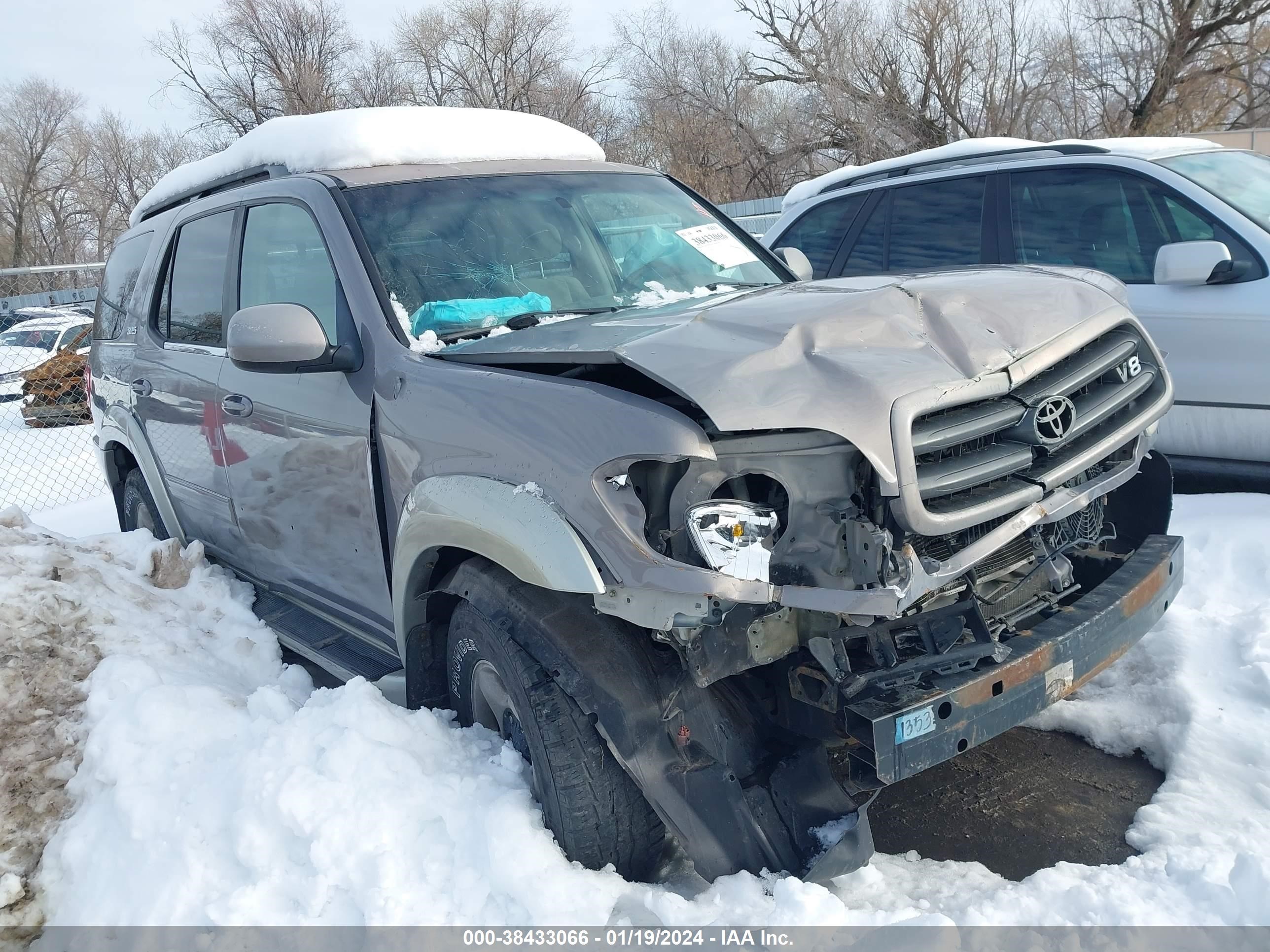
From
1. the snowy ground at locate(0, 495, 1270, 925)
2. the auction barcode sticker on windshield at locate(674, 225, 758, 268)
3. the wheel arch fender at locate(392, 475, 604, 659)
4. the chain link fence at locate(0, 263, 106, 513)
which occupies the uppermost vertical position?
the auction barcode sticker on windshield at locate(674, 225, 758, 268)

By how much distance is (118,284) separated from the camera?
5332mm

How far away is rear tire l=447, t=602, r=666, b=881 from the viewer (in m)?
2.43

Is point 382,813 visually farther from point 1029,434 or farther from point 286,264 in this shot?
point 286,264

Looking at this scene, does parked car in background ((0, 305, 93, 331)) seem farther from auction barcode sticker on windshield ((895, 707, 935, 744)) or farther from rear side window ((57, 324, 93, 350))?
auction barcode sticker on windshield ((895, 707, 935, 744))

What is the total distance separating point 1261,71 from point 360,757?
94.4 ft

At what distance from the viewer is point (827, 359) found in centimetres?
223

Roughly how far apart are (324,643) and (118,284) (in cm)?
281

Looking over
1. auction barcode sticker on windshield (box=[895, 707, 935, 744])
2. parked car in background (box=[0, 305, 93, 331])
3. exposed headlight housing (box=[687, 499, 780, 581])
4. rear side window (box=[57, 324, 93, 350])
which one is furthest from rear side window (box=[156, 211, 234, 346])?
parked car in background (box=[0, 305, 93, 331])

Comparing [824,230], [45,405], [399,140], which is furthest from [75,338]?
[399,140]

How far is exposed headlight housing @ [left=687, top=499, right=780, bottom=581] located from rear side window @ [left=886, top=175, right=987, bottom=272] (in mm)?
4071

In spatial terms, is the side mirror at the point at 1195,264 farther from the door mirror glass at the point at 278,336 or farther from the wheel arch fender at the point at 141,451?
the wheel arch fender at the point at 141,451

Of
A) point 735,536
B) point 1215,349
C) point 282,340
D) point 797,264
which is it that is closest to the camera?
point 735,536

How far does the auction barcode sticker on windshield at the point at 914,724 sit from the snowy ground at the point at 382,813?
0.42 meters

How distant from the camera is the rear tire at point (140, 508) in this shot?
510 cm
